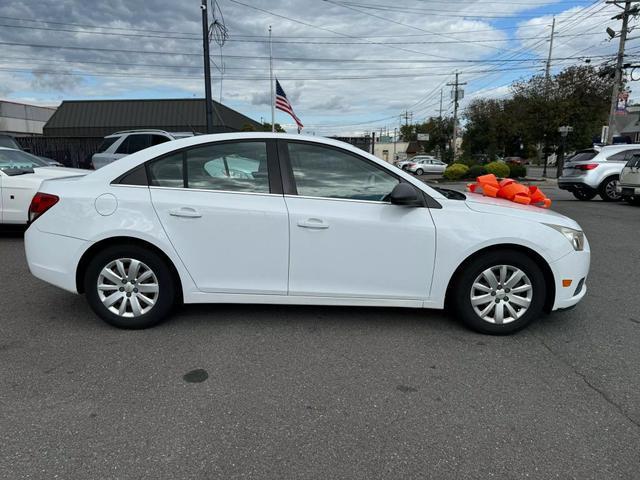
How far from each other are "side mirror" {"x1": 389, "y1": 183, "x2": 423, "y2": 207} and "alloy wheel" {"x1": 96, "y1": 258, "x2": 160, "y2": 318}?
2.05 m

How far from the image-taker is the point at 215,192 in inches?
154

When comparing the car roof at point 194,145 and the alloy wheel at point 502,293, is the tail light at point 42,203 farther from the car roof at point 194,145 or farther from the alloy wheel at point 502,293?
the alloy wheel at point 502,293

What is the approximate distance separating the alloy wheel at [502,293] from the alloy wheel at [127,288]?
2.65m

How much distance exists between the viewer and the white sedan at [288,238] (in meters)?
3.83

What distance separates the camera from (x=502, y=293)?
390 cm

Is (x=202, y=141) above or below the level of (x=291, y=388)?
above

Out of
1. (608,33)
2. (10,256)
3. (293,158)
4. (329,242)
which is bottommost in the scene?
(10,256)

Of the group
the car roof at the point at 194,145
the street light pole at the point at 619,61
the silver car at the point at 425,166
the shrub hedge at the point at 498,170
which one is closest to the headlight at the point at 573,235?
the car roof at the point at 194,145

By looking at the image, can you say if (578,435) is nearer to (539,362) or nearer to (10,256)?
(539,362)

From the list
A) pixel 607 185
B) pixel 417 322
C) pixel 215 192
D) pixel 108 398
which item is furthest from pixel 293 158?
pixel 607 185

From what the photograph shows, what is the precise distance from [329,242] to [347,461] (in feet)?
5.92

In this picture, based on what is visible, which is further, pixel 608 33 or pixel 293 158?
pixel 608 33

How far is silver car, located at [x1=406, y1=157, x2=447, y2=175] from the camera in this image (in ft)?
138

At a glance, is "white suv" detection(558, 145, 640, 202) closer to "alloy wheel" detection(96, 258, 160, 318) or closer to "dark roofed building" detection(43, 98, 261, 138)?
"alloy wheel" detection(96, 258, 160, 318)
